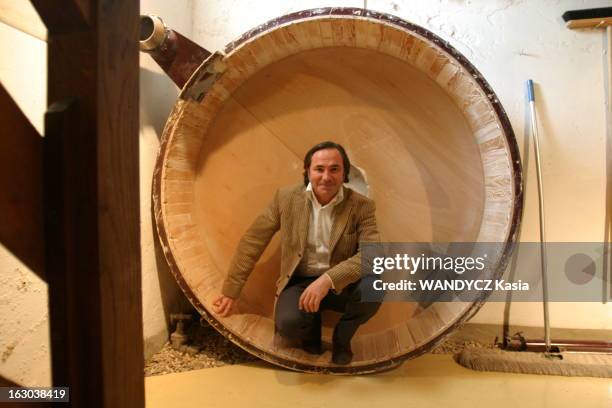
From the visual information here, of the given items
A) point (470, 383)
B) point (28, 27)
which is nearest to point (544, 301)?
point (470, 383)

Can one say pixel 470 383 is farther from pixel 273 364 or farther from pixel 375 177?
pixel 375 177

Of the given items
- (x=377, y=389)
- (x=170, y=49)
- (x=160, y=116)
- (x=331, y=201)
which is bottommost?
(x=377, y=389)

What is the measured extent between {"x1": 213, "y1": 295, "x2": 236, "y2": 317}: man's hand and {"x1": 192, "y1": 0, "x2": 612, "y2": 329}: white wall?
51.6 inches

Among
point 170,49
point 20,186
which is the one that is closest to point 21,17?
point 170,49

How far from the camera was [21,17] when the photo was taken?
104 centimetres

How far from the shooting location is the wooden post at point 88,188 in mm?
580

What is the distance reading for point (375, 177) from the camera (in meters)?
1.93

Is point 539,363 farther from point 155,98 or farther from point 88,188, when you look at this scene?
point 155,98

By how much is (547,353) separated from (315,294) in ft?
3.33

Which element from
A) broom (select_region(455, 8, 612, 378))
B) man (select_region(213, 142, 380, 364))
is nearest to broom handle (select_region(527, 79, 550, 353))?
broom (select_region(455, 8, 612, 378))

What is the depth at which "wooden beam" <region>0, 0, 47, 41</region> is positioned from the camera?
0.99m

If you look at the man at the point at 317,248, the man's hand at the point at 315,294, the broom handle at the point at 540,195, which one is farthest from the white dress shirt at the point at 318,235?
the broom handle at the point at 540,195

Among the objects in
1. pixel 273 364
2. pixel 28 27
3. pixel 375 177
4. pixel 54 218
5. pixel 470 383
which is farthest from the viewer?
pixel 375 177

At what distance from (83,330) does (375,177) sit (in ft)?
4.99
